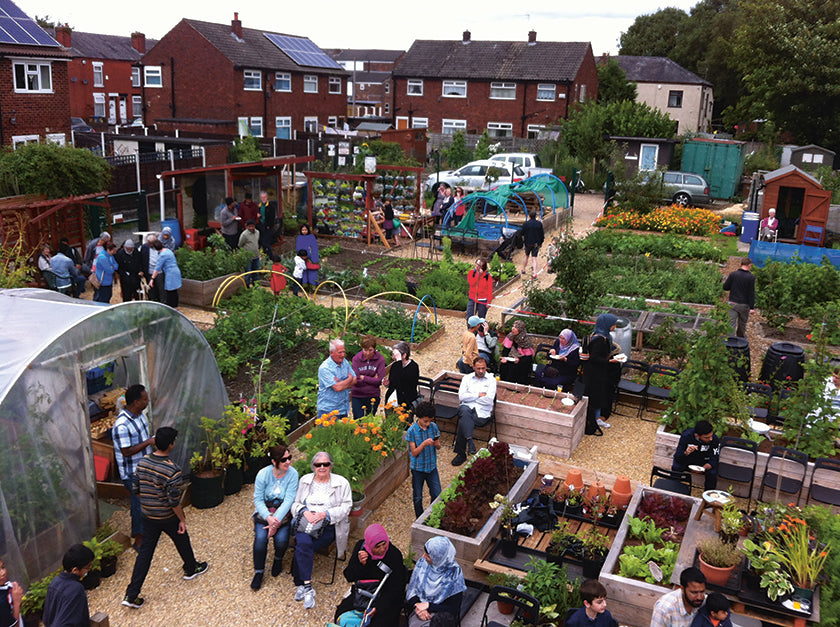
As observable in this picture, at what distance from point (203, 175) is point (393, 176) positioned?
6.08 metres

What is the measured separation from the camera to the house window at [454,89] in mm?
48375

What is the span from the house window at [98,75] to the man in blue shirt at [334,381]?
55930mm

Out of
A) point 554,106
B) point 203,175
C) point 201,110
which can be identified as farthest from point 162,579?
point 554,106

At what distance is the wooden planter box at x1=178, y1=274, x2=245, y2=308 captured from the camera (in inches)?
625

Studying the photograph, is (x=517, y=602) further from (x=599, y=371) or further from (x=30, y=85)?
(x=30, y=85)

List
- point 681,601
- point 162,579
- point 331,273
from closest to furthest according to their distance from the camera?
1. point 681,601
2. point 162,579
3. point 331,273

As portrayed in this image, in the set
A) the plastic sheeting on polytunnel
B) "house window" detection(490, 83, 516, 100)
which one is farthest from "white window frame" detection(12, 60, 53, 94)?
"house window" detection(490, 83, 516, 100)

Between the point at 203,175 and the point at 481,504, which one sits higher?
the point at 203,175

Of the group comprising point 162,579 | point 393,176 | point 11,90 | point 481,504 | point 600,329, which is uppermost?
point 11,90

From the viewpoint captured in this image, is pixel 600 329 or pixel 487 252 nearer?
pixel 600 329

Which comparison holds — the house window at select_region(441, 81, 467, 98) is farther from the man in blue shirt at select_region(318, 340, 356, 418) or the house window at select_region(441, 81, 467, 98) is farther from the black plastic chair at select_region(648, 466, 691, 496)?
the black plastic chair at select_region(648, 466, 691, 496)

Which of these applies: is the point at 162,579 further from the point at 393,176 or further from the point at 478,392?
the point at 393,176

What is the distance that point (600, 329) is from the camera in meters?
11.0

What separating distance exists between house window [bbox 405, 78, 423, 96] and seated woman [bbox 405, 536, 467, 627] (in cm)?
4676
